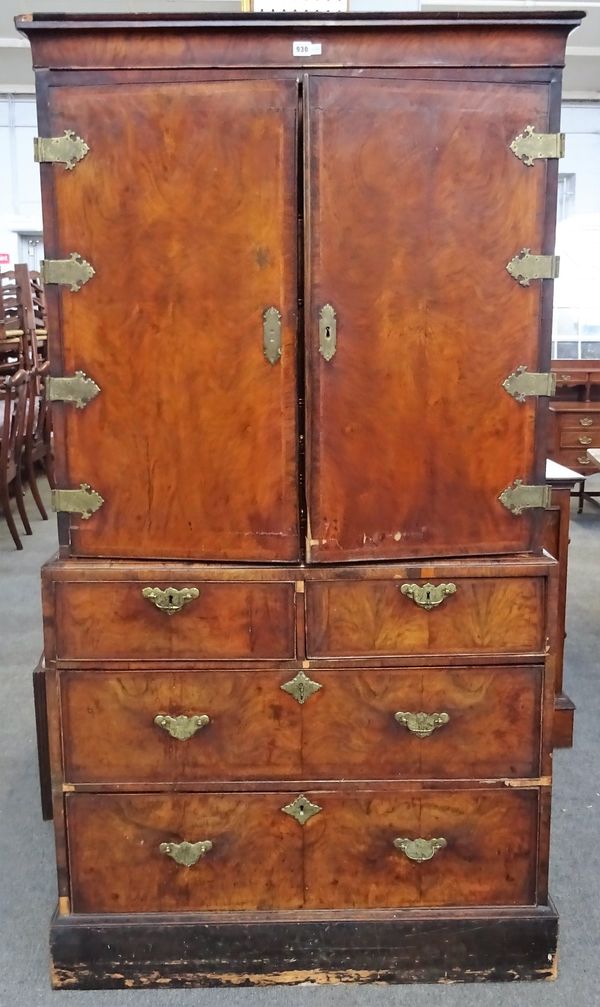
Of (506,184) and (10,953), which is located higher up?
(506,184)

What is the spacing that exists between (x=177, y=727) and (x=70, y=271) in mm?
928

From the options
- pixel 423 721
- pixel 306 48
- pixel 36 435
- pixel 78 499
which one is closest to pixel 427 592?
pixel 423 721

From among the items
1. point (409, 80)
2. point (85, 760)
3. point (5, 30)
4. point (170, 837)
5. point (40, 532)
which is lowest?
point (40, 532)

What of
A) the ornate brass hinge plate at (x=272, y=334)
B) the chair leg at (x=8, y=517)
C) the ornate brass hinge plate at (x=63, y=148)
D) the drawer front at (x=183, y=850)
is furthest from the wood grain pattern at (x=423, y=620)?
the chair leg at (x=8, y=517)

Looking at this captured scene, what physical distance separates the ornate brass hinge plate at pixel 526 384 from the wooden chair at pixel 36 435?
423cm

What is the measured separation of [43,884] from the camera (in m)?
2.32

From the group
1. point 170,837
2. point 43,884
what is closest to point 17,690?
point 43,884

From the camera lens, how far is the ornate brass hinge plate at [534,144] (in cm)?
174

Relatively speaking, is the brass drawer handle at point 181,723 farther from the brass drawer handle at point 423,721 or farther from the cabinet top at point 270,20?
the cabinet top at point 270,20

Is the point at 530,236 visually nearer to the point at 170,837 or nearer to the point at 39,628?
the point at 170,837

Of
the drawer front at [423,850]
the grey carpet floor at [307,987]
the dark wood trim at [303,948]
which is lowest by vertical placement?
the grey carpet floor at [307,987]

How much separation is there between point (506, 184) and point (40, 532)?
4728mm

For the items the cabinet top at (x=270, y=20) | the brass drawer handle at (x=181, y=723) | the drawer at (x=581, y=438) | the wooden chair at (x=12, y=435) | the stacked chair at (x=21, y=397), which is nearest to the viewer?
the cabinet top at (x=270, y=20)

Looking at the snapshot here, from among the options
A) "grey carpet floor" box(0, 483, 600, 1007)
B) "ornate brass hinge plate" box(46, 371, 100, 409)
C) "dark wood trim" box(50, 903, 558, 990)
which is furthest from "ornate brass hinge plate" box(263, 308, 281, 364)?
"grey carpet floor" box(0, 483, 600, 1007)
